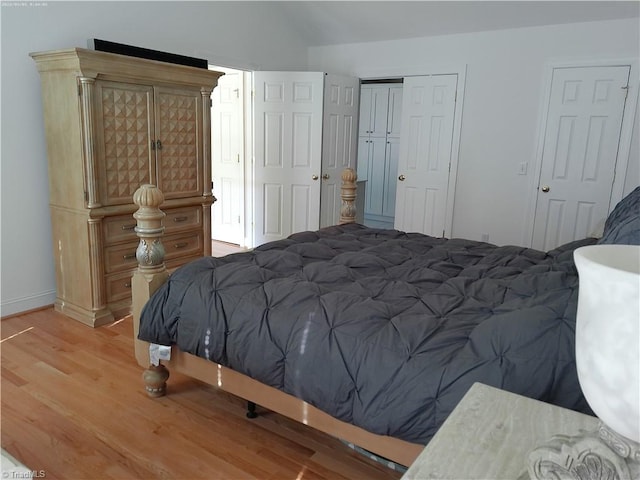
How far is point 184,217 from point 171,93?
101 centimetres

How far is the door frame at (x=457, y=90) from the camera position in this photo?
4.89 metres

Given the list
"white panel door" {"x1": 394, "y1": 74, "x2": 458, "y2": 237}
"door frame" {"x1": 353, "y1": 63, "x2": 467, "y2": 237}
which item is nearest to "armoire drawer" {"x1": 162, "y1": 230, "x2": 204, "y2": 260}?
"white panel door" {"x1": 394, "y1": 74, "x2": 458, "y2": 237}

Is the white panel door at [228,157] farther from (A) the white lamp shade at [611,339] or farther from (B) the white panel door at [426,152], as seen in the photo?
(A) the white lamp shade at [611,339]

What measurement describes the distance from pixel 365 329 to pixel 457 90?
12.9 feet

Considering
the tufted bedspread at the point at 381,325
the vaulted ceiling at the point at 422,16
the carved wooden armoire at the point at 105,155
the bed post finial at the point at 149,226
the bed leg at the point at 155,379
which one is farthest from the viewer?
the vaulted ceiling at the point at 422,16

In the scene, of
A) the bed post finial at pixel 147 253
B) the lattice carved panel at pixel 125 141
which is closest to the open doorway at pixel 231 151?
the lattice carved panel at pixel 125 141

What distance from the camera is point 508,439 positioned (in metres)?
0.89

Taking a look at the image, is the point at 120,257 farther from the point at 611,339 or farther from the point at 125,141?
the point at 611,339

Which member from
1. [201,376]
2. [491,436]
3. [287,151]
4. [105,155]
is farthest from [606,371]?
[287,151]

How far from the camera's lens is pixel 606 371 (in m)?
0.69

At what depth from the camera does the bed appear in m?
1.50

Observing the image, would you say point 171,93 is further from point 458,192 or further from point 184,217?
point 458,192

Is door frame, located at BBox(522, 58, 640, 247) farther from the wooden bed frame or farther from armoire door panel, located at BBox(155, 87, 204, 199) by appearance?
the wooden bed frame

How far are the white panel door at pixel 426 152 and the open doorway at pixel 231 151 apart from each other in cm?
182
